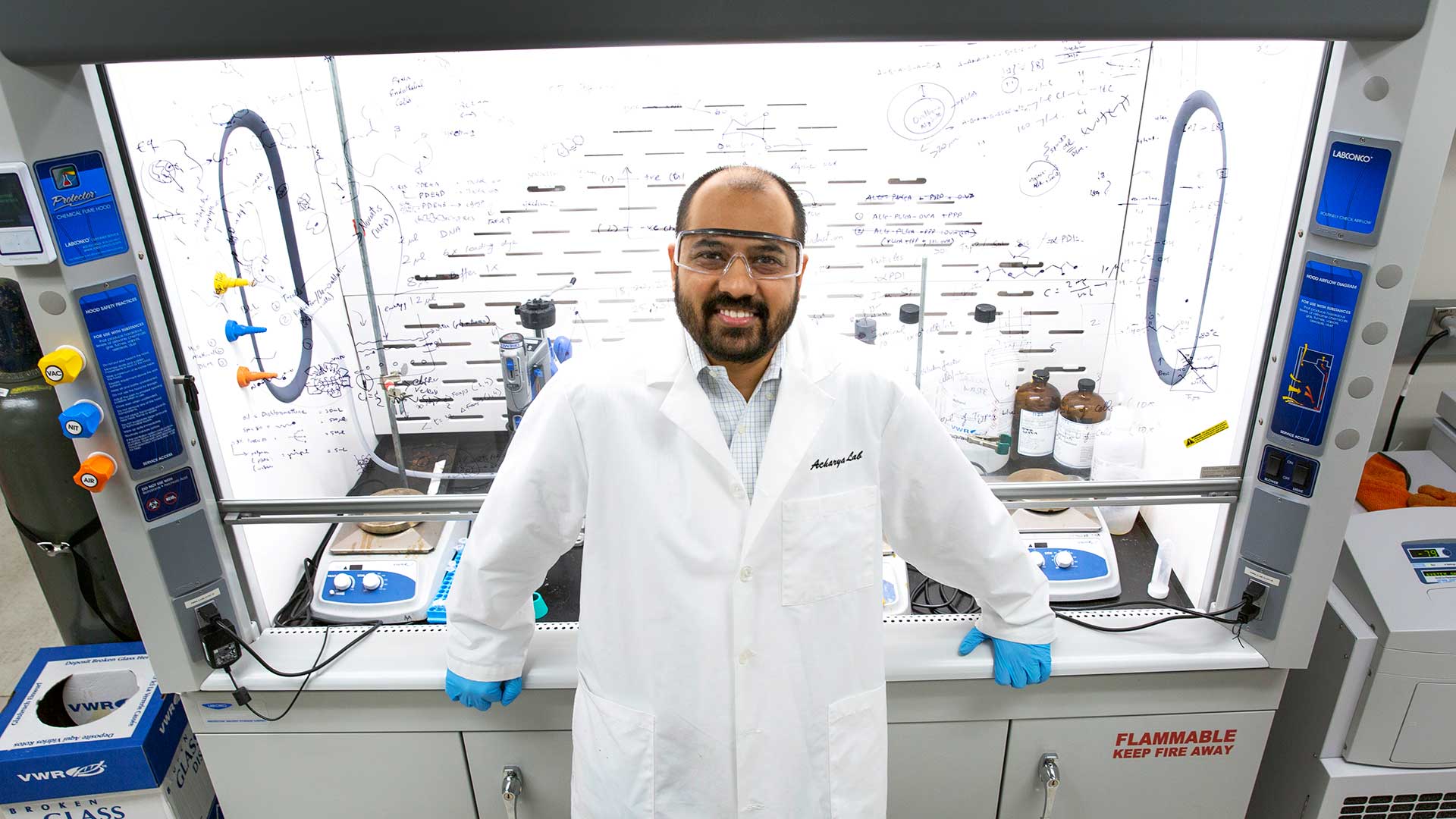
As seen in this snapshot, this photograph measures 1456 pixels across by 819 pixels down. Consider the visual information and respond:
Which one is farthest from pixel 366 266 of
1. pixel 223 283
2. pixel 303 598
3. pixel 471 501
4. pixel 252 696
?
pixel 252 696

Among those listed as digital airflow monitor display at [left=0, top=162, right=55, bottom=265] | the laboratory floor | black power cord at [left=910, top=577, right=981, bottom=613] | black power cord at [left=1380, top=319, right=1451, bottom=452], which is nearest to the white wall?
black power cord at [left=1380, top=319, right=1451, bottom=452]

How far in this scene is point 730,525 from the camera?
1.30m

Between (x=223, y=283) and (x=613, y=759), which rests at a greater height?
(x=223, y=283)

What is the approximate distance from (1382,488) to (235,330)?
2558 millimetres

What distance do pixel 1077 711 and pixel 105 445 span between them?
1.94 m

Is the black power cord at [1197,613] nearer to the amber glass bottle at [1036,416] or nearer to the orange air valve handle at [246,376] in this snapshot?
the amber glass bottle at [1036,416]

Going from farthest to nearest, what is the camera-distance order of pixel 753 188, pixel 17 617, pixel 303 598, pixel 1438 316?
pixel 17 617, pixel 1438 316, pixel 303 598, pixel 753 188

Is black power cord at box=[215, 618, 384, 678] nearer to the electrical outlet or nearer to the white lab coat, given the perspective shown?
the white lab coat

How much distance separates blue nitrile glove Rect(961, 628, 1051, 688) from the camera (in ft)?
5.21

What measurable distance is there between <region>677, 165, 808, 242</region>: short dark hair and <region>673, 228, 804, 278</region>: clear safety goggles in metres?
0.03

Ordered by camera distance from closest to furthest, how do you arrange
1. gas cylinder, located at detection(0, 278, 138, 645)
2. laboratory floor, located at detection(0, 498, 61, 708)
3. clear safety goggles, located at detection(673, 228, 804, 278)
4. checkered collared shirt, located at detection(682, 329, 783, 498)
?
clear safety goggles, located at detection(673, 228, 804, 278) < checkered collared shirt, located at detection(682, 329, 783, 498) < gas cylinder, located at detection(0, 278, 138, 645) < laboratory floor, located at detection(0, 498, 61, 708)

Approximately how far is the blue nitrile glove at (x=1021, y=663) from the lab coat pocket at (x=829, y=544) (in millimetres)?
→ 407

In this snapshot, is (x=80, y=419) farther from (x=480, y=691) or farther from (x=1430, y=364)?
(x=1430, y=364)

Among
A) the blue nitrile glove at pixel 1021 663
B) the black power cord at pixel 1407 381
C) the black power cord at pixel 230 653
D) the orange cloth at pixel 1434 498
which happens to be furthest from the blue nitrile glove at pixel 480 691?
the black power cord at pixel 1407 381
